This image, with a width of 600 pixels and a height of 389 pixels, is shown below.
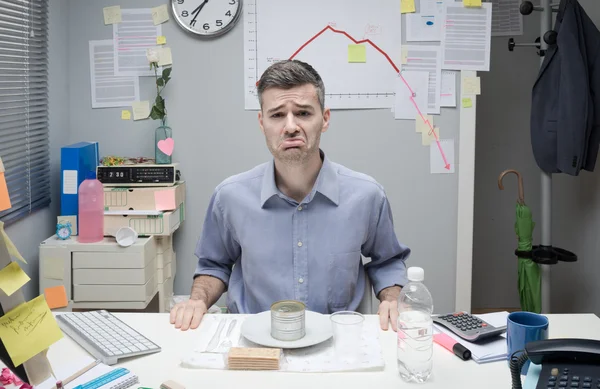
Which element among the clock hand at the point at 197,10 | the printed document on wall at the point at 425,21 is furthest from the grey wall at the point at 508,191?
the clock hand at the point at 197,10

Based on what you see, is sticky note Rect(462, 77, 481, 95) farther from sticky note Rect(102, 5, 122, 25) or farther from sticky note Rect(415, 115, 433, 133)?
sticky note Rect(102, 5, 122, 25)

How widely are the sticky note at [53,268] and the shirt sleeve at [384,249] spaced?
56.8 inches

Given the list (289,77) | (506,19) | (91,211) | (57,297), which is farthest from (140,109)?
(506,19)

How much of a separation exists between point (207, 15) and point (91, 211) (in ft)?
3.86

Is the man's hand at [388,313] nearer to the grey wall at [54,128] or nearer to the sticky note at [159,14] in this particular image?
the grey wall at [54,128]

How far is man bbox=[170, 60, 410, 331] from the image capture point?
189cm

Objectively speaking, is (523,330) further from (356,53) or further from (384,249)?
(356,53)

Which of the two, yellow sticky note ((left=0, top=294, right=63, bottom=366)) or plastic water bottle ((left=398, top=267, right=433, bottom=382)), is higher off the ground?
yellow sticky note ((left=0, top=294, right=63, bottom=366))

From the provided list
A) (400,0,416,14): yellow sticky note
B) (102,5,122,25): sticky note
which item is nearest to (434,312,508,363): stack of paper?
(400,0,416,14): yellow sticky note

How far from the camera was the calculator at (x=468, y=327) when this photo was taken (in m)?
1.51

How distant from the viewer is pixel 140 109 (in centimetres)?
332

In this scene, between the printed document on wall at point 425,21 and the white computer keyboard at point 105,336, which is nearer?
the white computer keyboard at point 105,336

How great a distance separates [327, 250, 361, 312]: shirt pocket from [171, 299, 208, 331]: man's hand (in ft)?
1.32

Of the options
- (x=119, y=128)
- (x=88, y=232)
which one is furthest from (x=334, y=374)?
(x=119, y=128)
